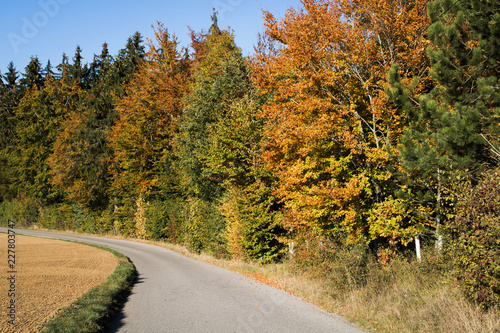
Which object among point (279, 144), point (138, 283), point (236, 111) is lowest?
point (138, 283)

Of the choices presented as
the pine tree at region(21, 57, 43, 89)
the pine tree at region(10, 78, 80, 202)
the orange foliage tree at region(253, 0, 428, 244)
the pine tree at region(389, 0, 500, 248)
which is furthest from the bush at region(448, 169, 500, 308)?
the pine tree at region(21, 57, 43, 89)

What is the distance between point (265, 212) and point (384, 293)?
939cm

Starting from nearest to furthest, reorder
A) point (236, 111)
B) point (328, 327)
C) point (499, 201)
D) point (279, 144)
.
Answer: point (499, 201) → point (328, 327) → point (279, 144) → point (236, 111)

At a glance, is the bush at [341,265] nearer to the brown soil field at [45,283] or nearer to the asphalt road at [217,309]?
the asphalt road at [217,309]

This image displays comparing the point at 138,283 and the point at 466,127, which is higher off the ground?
the point at 466,127

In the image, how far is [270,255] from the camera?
686 inches

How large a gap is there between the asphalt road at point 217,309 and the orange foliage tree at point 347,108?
11.3 feet

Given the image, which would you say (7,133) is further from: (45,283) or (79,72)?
(45,283)

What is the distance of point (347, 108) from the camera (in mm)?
11719

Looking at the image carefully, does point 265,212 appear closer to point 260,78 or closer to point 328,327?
point 260,78

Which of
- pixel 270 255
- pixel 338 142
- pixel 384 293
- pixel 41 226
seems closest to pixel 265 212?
pixel 270 255

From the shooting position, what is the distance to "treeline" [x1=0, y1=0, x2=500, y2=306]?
711cm

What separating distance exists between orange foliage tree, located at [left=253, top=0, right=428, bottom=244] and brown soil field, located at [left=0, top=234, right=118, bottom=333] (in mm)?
7867

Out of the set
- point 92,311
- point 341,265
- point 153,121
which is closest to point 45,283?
point 92,311
